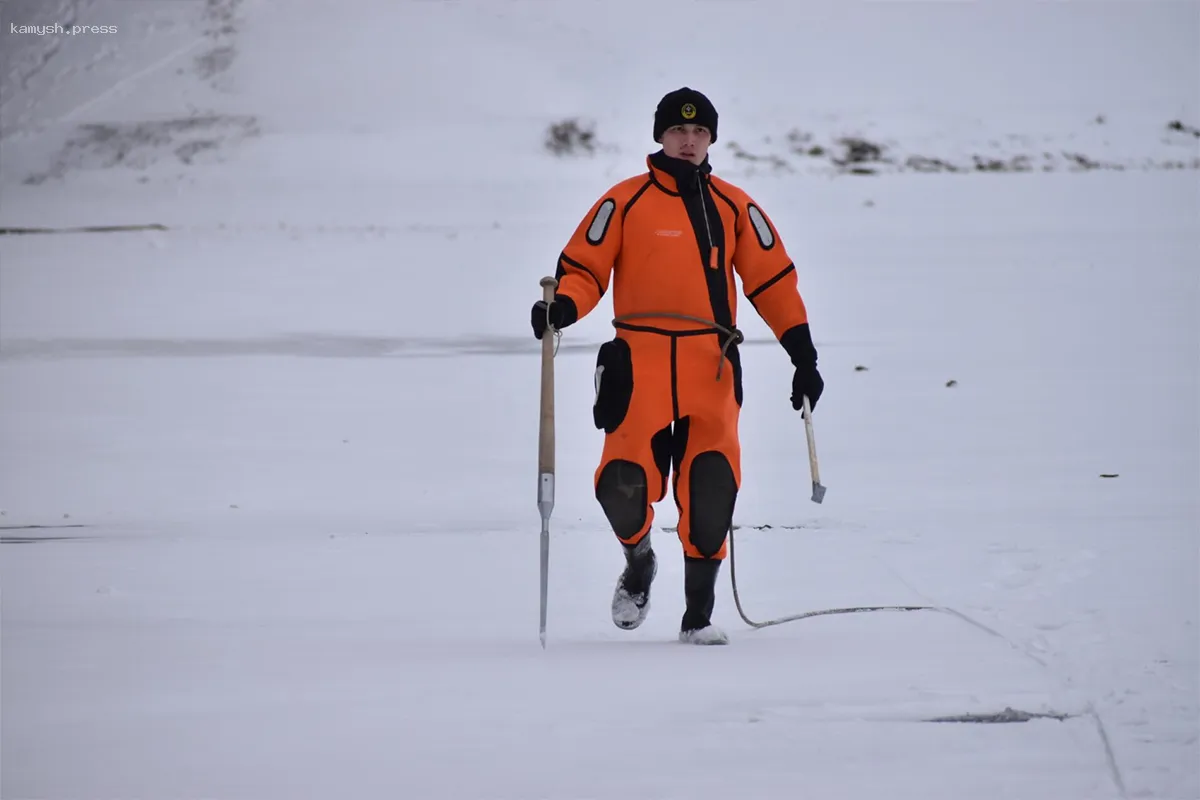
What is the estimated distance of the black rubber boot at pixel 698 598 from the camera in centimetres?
470

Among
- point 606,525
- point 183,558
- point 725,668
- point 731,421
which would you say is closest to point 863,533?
point 606,525

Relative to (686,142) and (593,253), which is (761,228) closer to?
(686,142)

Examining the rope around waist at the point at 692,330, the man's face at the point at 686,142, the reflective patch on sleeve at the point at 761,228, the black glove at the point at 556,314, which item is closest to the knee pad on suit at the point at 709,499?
the rope around waist at the point at 692,330

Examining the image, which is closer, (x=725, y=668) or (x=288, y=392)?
(x=725, y=668)

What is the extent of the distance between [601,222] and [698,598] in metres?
1.16

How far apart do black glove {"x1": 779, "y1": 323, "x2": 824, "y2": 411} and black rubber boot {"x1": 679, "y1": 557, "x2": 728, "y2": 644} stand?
58 cm

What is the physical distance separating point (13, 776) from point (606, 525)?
11.3 ft

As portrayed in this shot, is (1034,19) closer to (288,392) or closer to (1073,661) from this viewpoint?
(288,392)

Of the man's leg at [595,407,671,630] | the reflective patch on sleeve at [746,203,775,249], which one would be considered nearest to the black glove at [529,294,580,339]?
the man's leg at [595,407,671,630]

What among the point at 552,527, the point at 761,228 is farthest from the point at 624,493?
the point at 552,527

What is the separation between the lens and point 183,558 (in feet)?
19.5

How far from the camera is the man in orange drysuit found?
473 cm

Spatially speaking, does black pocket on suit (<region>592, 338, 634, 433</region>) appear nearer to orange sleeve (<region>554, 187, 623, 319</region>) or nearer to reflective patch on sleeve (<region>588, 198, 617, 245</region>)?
orange sleeve (<region>554, 187, 623, 319</region>)

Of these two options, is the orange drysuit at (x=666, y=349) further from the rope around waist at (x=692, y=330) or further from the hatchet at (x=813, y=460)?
the hatchet at (x=813, y=460)
